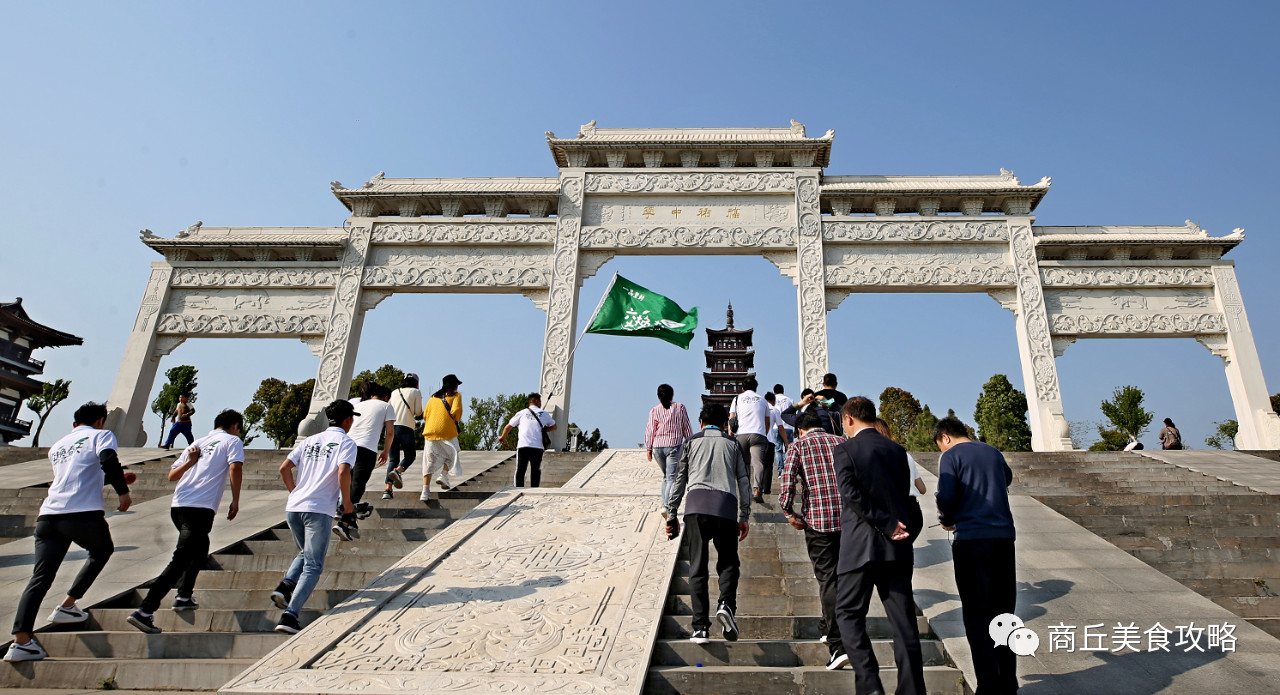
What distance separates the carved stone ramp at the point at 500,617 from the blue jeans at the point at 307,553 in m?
0.22

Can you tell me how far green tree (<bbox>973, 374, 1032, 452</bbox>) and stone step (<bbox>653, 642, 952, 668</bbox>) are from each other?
3297cm

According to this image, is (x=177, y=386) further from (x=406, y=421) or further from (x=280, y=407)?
(x=406, y=421)

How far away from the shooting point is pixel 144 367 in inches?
564

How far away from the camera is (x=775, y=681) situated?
3.48 metres

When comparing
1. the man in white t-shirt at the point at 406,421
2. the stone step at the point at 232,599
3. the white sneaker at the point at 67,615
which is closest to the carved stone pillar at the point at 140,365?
the man in white t-shirt at the point at 406,421

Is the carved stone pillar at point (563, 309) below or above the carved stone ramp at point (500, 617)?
above

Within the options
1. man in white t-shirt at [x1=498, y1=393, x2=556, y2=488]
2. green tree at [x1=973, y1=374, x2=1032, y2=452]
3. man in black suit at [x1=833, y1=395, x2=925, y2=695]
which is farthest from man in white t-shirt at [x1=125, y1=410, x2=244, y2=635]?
green tree at [x1=973, y1=374, x2=1032, y2=452]

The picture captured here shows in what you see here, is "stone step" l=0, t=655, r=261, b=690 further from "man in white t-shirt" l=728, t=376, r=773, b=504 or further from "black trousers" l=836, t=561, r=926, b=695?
"man in white t-shirt" l=728, t=376, r=773, b=504

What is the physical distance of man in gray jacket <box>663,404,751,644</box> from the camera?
3846mm

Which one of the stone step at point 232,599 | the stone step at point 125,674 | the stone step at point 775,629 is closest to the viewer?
the stone step at point 125,674

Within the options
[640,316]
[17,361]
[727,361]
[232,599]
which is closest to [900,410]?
[727,361]

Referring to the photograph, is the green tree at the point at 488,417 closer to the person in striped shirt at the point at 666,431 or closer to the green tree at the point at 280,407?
the green tree at the point at 280,407

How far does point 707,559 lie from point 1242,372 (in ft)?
49.0

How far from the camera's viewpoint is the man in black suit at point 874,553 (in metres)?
3.15
